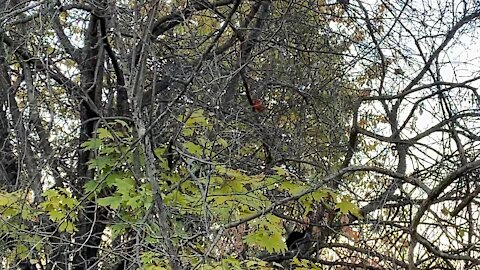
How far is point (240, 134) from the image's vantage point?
3.67 metres

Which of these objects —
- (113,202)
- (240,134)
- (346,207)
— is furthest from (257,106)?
(113,202)

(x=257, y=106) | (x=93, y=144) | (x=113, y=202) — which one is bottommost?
(x=113, y=202)

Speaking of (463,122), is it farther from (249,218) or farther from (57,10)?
(57,10)

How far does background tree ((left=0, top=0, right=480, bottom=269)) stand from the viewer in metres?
3.19

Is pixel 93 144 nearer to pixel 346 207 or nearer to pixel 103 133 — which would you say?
pixel 103 133

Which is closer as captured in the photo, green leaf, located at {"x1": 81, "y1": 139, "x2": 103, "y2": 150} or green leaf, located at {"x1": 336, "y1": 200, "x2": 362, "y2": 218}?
green leaf, located at {"x1": 336, "y1": 200, "x2": 362, "y2": 218}

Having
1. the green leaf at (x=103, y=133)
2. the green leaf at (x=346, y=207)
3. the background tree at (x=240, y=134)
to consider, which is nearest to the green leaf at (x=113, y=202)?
the background tree at (x=240, y=134)

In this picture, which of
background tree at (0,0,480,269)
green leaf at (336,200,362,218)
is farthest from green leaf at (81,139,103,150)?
green leaf at (336,200,362,218)

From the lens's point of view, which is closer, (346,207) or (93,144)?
(346,207)

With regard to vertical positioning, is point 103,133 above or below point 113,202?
above

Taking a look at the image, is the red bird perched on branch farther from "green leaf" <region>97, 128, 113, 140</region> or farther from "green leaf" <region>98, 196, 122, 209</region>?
"green leaf" <region>98, 196, 122, 209</region>

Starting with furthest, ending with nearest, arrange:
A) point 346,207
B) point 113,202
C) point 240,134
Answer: point 240,134, point 346,207, point 113,202

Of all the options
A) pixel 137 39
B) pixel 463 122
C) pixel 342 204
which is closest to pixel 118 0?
pixel 137 39

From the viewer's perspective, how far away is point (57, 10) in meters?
Answer: 3.20
